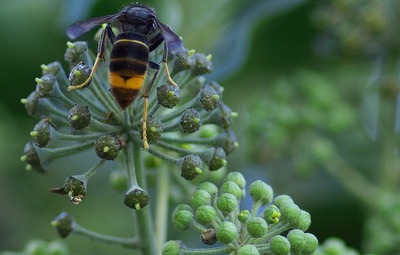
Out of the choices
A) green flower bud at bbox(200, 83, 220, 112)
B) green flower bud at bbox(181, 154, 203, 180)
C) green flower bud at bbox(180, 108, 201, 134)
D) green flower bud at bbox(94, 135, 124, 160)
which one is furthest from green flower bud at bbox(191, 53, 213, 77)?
green flower bud at bbox(94, 135, 124, 160)

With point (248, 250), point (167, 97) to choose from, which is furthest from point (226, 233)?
point (167, 97)

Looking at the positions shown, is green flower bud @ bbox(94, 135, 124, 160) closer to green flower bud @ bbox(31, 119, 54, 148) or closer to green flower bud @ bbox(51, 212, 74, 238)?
green flower bud @ bbox(31, 119, 54, 148)

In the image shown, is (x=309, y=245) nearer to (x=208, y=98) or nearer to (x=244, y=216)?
(x=244, y=216)

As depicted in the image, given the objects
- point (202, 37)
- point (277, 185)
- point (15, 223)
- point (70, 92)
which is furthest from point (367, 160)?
point (70, 92)

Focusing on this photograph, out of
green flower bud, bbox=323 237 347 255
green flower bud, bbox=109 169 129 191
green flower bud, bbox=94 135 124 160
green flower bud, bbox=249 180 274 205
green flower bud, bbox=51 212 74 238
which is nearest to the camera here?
green flower bud, bbox=94 135 124 160

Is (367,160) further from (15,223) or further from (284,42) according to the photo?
(15,223)

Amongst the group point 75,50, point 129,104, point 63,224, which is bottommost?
point 63,224
